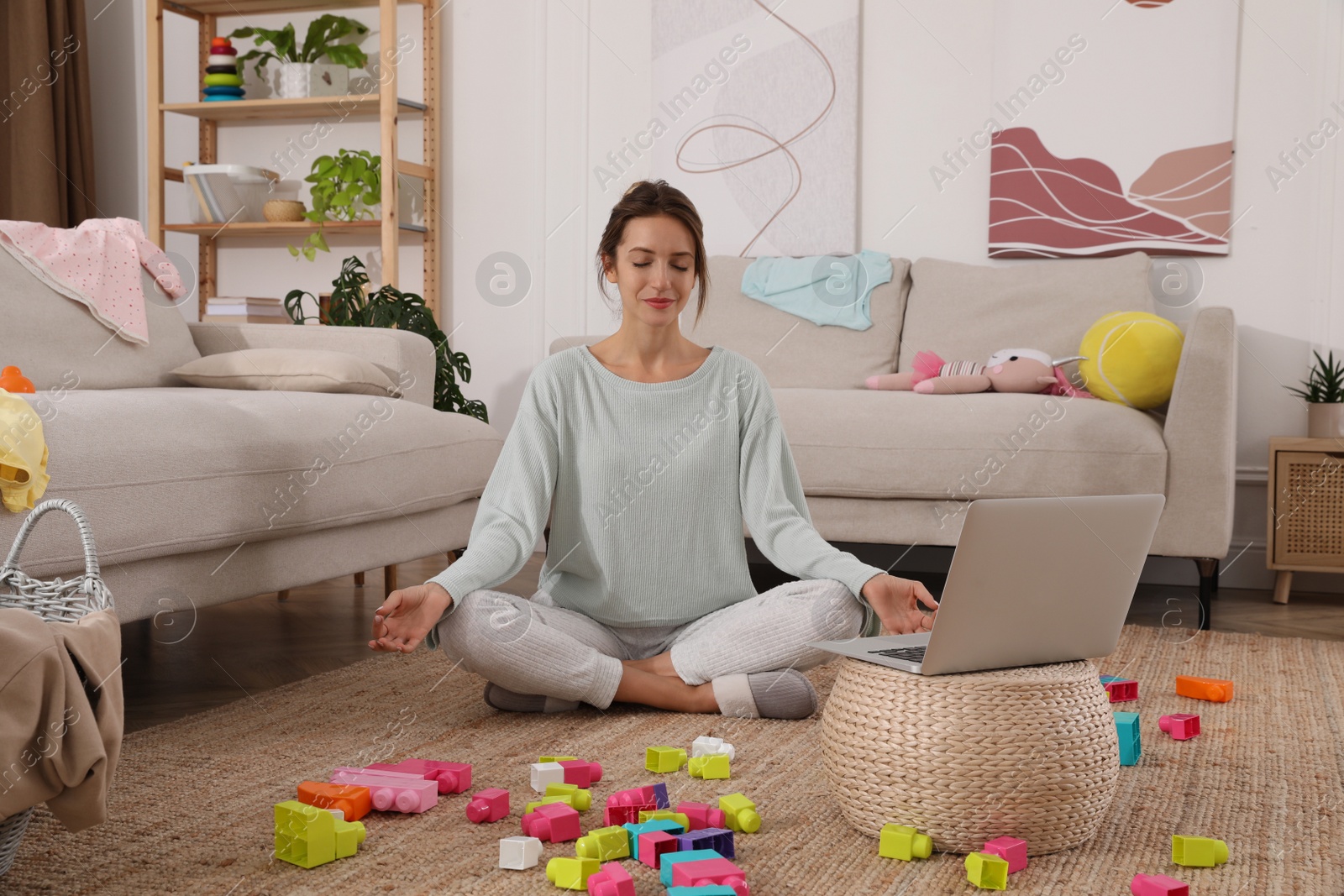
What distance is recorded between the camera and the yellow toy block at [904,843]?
45.5 inches

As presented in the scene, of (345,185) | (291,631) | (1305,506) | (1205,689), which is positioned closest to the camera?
(1205,689)

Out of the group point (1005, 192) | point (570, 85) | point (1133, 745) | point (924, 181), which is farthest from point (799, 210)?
point (1133, 745)

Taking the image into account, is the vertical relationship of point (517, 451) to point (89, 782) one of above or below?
above

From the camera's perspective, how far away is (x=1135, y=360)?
8.98 ft

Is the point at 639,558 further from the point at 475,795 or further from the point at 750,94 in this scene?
the point at 750,94

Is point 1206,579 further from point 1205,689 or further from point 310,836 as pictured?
point 310,836

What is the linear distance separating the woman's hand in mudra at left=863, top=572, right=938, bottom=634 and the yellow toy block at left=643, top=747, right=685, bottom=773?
0.33m

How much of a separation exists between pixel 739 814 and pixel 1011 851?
0.93 feet

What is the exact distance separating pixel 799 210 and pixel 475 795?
271 centimetres

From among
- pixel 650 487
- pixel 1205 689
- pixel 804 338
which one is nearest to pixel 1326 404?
pixel 804 338

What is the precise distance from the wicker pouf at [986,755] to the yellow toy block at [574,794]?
0.30 meters

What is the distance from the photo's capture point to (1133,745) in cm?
151

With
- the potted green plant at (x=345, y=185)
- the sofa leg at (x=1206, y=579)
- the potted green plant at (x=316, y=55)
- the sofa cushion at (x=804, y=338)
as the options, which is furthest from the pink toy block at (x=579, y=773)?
the potted green plant at (x=316, y=55)

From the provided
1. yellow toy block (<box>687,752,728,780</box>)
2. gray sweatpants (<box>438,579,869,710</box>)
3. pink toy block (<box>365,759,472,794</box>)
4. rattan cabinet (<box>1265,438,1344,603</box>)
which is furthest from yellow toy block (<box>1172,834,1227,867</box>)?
rattan cabinet (<box>1265,438,1344,603</box>)
